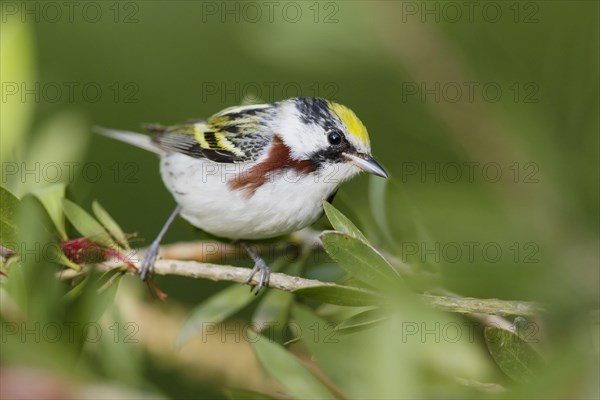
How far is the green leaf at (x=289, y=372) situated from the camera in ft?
2.57

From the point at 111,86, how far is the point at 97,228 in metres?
1.16

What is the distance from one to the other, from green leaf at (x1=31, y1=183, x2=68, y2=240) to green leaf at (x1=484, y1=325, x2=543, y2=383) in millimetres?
921

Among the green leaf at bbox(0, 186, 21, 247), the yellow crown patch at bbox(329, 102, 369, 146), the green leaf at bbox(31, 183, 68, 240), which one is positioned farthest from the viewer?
the yellow crown patch at bbox(329, 102, 369, 146)

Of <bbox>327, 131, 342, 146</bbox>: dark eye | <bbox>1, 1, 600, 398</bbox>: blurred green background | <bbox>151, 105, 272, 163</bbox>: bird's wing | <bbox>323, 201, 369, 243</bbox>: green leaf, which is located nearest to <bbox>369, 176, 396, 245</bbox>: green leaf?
<bbox>1, 1, 600, 398</bbox>: blurred green background

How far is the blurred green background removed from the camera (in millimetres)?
608

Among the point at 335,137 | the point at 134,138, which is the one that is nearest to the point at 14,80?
the point at 335,137

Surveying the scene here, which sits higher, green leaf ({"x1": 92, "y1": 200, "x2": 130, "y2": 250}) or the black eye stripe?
green leaf ({"x1": 92, "y1": 200, "x2": 130, "y2": 250})

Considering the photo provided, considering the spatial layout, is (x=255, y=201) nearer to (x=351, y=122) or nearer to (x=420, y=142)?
(x=351, y=122)

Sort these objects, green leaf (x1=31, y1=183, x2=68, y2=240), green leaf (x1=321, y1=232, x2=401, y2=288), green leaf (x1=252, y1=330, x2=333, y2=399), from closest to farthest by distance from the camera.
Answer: green leaf (x1=252, y1=330, x2=333, y2=399) → green leaf (x1=321, y1=232, x2=401, y2=288) → green leaf (x1=31, y1=183, x2=68, y2=240)

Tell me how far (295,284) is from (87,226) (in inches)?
17.5

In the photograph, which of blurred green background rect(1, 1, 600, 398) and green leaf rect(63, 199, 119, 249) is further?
green leaf rect(63, 199, 119, 249)

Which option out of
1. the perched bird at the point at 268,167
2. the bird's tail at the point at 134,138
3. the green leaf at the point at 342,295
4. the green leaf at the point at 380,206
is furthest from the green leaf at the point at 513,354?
the bird's tail at the point at 134,138

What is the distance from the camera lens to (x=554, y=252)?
0.64 meters

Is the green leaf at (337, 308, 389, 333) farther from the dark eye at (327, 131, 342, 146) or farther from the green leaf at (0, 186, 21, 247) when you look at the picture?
the dark eye at (327, 131, 342, 146)
